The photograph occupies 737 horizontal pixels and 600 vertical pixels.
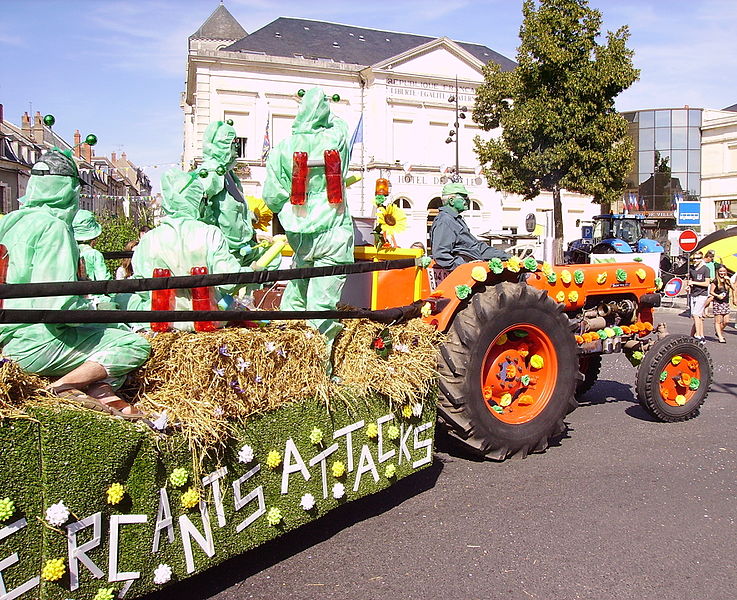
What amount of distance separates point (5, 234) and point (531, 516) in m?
3.12

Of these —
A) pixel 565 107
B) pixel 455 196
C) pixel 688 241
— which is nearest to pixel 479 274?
pixel 455 196

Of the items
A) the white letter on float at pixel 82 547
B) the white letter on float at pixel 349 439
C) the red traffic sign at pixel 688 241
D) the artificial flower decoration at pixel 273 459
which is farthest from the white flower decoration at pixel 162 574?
the red traffic sign at pixel 688 241

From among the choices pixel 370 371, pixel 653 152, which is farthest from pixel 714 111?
pixel 370 371

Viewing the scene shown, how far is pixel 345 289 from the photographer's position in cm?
506

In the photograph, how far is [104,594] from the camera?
2.54 m

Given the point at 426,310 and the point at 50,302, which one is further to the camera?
the point at 426,310

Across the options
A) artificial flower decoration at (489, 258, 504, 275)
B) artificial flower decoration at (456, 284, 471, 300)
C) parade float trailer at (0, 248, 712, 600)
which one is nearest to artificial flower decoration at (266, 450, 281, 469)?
parade float trailer at (0, 248, 712, 600)

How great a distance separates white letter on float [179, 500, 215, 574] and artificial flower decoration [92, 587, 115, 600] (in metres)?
0.33

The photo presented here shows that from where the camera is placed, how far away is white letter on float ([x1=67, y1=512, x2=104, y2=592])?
8.03 feet

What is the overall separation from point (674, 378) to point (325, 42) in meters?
36.2

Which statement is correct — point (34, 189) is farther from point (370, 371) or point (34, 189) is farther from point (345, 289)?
point (345, 289)

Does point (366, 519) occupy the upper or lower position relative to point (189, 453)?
lower

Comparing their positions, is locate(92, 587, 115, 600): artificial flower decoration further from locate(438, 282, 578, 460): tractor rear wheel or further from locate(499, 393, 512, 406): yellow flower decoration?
locate(499, 393, 512, 406): yellow flower decoration

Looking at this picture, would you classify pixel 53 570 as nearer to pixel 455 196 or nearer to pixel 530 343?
pixel 530 343
